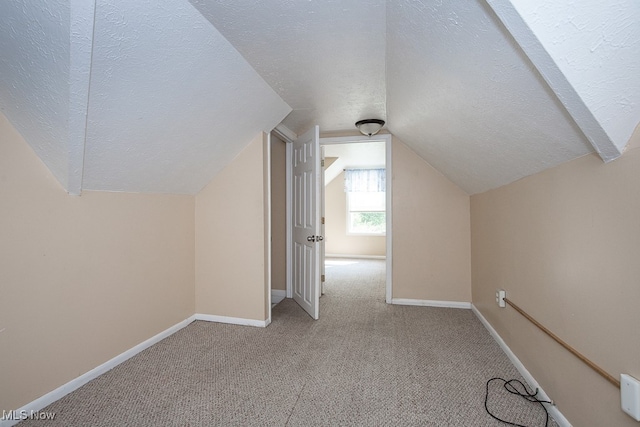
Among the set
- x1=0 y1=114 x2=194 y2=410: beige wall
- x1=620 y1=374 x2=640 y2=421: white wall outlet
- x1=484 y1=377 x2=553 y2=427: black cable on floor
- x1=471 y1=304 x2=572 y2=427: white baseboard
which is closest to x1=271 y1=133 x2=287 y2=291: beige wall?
x1=0 y1=114 x2=194 y2=410: beige wall

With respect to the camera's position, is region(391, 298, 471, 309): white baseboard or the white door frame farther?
the white door frame

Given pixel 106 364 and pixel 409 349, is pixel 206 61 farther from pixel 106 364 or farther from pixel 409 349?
pixel 409 349

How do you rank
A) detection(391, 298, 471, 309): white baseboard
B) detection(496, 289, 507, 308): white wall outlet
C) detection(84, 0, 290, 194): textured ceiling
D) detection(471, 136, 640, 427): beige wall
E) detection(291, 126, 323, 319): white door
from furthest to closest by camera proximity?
detection(391, 298, 471, 309): white baseboard < detection(291, 126, 323, 319): white door < detection(496, 289, 507, 308): white wall outlet < detection(84, 0, 290, 194): textured ceiling < detection(471, 136, 640, 427): beige wall

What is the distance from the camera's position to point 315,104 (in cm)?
274

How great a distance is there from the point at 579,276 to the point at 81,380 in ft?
8.78

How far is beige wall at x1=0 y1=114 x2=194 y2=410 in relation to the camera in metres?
1.50

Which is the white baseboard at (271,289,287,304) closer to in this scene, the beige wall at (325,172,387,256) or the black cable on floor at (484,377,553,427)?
the black cable on floor at (484,377,553,427)

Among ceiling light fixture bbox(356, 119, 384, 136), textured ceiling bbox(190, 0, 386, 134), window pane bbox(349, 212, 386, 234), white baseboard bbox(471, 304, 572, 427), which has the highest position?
textured ceiling bbox(190, 0, 386, 134)

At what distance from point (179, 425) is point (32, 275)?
1079mm

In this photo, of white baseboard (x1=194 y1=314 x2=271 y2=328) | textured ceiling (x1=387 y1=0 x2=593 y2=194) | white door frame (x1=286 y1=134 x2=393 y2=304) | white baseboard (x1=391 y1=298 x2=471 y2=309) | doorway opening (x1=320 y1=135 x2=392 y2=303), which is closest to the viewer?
textured ceiling (x1=387 y1=0 x2=593 y2=194)

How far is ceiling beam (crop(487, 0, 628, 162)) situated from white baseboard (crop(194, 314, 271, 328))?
2.55 meters

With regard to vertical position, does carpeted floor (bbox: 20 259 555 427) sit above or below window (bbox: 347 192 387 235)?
below

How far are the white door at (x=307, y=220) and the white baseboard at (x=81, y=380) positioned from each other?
130 centimetres

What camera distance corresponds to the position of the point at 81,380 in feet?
5.96
